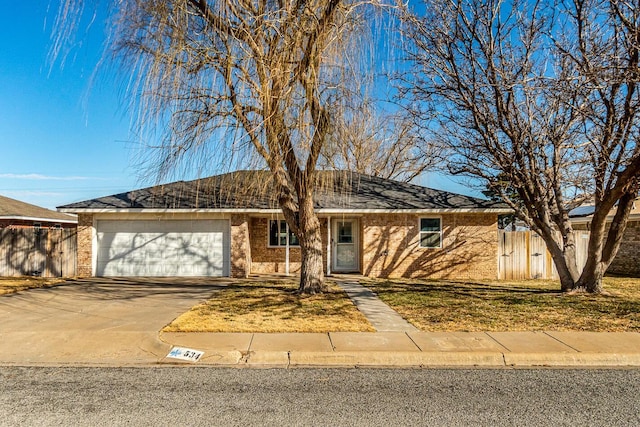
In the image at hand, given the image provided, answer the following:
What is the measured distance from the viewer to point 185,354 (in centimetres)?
618

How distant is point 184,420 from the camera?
4102mm

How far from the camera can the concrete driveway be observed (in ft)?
20.6

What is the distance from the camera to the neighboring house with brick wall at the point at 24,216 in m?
21.6

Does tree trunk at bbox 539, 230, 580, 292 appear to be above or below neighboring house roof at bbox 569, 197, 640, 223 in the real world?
below

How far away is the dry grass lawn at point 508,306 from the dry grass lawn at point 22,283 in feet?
31.5

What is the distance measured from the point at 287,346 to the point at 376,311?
3211 millimetres

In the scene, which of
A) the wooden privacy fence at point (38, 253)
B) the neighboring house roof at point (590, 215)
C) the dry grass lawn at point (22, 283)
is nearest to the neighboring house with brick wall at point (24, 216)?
the wooden privacy fence at point (38, 253)

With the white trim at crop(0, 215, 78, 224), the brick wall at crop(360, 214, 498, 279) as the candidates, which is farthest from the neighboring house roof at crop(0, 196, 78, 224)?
the brick wall at crop(360, 214, 498, 279)

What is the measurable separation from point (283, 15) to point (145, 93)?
291cm

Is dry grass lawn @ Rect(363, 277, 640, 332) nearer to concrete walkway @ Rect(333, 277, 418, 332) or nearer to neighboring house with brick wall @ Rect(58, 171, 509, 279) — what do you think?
concrete walkway @ Rect(333, 277, 418, 332)

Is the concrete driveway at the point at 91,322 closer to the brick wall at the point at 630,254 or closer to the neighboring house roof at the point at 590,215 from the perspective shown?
the neighboring house roof at the point at 590,215

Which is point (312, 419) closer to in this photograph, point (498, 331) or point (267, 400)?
point (267, 400)

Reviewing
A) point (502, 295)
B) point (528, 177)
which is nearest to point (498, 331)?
point (502, 295)

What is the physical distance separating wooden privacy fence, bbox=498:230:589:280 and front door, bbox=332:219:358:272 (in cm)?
515
